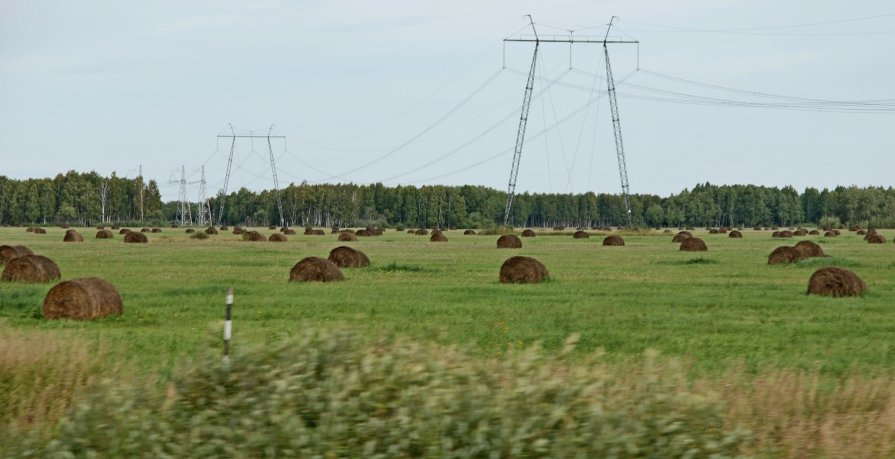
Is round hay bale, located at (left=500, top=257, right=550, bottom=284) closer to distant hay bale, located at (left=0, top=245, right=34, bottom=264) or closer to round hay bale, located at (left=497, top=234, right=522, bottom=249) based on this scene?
distant hay bale, located at (left=0, top=245, right=34, bottom=264)

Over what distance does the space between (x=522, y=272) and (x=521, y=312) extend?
8543 millimetres

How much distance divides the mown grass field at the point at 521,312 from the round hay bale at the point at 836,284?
0.44 meters

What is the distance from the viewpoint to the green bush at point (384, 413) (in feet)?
26.5

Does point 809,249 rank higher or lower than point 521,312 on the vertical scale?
higher

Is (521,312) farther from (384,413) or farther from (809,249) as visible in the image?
(809,249)

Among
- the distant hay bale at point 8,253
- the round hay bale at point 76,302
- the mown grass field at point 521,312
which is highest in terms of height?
the distant hay bale at point 8,253

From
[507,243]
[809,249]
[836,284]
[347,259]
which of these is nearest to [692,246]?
[507,243]

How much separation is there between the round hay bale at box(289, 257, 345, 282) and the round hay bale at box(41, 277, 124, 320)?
9951 millimetres

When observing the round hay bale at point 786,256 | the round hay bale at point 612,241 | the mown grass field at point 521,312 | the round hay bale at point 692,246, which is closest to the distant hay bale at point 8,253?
the mown grass field at point 521,312

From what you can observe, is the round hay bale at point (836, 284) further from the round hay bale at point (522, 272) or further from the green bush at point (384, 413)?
the green bush at point (384, 413)

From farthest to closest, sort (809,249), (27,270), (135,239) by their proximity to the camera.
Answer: (135,239) → (809,249) → (27,270)

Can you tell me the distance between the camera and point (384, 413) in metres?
8.55

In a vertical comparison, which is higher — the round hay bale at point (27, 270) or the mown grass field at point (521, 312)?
the round hay bale at point (27, 270)

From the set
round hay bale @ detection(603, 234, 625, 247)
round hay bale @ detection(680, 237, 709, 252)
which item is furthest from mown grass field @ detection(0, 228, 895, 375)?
round hay bale @ detection(603, 234, 625, 247)
